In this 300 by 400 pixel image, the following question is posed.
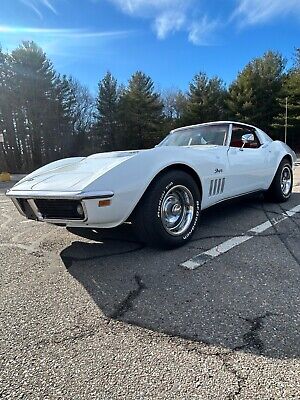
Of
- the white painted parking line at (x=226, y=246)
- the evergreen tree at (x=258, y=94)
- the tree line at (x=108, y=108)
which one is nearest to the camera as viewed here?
the white painted parking line at (x=226, y=246)

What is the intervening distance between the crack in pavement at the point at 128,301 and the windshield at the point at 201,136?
2.32 meters

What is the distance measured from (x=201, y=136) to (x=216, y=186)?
1001 mm

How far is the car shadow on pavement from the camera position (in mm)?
1707

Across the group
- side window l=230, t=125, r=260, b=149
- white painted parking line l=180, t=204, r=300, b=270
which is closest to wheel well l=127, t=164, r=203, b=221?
white painted parking line l=180, t=204, r=300, b=270

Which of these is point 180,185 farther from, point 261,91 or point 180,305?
point 261,91

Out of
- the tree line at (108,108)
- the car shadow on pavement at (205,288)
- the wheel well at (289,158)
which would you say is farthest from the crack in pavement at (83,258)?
the tree line at (108,108)

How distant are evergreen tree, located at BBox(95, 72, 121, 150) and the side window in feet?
103

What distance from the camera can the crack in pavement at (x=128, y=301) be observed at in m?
1.95

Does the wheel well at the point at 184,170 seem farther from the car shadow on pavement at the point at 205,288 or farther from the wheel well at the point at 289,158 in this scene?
the wheel well at the point at 289,158

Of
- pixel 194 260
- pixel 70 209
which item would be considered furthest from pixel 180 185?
pixel 70 209

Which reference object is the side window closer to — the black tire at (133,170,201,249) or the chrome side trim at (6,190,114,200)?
the black tire at (133,170,201,249)

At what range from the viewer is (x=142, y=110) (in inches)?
1294

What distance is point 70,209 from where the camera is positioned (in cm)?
255

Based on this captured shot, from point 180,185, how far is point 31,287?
169 centimetres
